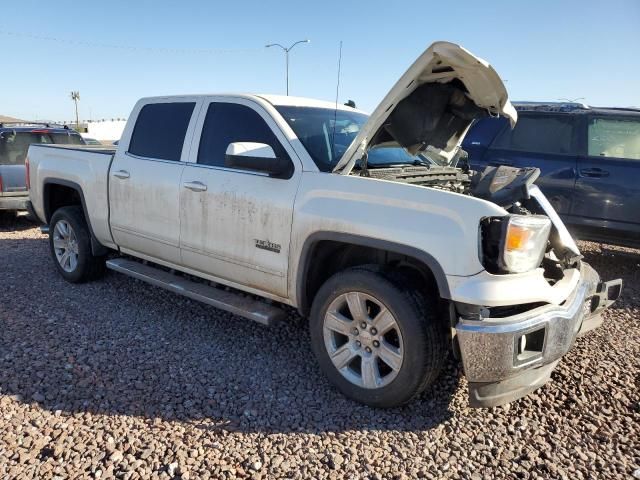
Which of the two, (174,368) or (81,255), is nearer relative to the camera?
(174,368)

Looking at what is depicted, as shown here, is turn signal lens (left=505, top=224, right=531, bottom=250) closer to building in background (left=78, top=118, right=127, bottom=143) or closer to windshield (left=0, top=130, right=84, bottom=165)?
windshield (left=0, top=130, right=84, bottom=165)

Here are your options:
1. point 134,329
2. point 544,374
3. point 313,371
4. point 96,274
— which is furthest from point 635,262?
point 96,274

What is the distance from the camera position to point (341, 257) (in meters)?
3.53

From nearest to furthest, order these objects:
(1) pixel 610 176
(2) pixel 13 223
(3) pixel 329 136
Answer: (3) pixel 329 136 → (1) pixel 610 176 → (2) pixel 13 223

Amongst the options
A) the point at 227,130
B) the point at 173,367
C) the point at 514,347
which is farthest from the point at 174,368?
the point at 514,347

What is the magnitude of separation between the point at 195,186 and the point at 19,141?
6286 millimetres

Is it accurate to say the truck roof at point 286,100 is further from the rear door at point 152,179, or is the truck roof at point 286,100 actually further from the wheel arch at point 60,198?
the wheel arch at point 60,198

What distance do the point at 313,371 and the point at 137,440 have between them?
4.19 ft

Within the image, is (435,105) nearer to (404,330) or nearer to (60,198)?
(404,330)

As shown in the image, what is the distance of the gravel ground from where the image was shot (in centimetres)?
259

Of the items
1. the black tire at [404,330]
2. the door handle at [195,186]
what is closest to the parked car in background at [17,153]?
the door handle at [195,186]

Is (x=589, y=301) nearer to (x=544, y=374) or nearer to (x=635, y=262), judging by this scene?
(x=544, y=374)

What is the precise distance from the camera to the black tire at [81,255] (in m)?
5.23

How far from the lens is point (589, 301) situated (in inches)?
127
